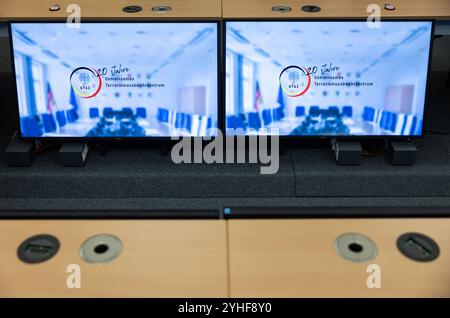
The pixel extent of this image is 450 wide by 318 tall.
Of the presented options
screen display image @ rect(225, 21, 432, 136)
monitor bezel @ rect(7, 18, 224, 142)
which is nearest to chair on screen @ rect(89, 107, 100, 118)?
monitor bezel @ rect(7, 18, 224, 142)

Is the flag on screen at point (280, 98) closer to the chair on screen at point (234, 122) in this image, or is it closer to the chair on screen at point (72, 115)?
the chair on screen at point (234, 122)

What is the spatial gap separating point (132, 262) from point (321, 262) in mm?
526

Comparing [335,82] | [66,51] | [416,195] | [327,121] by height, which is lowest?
[416,195]

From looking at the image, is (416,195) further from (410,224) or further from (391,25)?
(410,224)

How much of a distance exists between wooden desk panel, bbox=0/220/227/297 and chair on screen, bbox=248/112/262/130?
116cm

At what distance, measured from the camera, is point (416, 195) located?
278cm

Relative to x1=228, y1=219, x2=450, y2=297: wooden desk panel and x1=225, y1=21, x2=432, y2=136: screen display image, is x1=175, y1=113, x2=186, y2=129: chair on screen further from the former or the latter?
x1=228, y1=219, x2=450, y2=297: wooden desk panel

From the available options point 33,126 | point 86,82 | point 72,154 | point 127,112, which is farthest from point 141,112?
point 33,126

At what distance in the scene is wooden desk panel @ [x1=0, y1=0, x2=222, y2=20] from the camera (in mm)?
2812

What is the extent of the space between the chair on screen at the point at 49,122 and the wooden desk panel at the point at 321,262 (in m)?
1.45

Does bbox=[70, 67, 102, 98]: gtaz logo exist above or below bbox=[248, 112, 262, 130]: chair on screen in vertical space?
above
